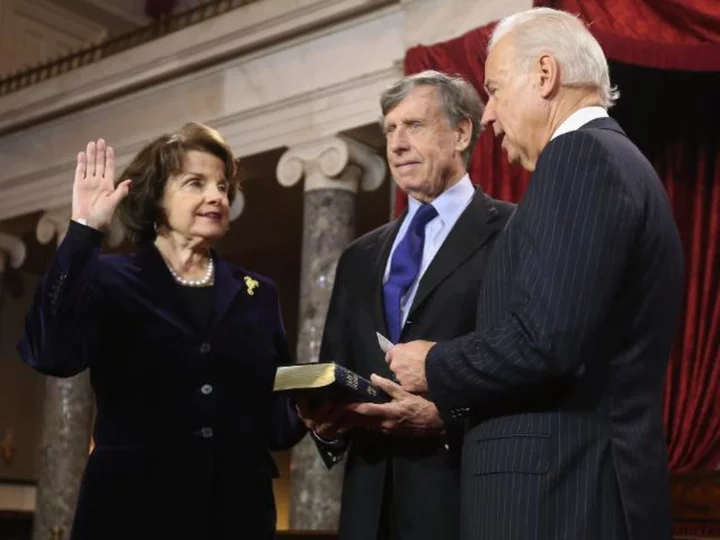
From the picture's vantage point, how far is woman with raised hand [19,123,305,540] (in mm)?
2773

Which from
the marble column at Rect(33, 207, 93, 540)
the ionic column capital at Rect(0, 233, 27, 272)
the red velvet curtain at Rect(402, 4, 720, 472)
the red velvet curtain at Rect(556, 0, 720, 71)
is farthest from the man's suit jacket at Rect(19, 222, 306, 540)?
the ionic column capital at Rect(0, 233, 27, 272)

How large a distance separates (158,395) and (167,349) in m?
0.13

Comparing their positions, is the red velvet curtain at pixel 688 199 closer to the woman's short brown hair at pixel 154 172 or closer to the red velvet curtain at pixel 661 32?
the red velvet curtain at pixel 661 32

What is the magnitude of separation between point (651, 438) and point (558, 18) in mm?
923

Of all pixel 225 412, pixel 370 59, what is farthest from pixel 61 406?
pixel 225 412

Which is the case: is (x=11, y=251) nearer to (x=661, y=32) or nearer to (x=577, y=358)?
(x=661, y=32)

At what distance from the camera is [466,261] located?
9.12ft

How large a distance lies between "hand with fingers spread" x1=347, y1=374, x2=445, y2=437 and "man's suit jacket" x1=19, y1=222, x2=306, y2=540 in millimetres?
516

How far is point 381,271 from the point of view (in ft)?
9.59

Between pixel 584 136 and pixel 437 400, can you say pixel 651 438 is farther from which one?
pixel 584 136

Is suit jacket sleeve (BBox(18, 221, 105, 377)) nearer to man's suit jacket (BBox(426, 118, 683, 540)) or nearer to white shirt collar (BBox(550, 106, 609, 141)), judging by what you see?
man's suit jacket (BBox(426, 118, 683, 540))

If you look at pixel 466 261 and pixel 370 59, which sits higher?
pixel 370 59

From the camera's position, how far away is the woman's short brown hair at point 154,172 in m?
3.13

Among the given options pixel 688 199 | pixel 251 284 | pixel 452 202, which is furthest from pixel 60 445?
pixel 452 202
